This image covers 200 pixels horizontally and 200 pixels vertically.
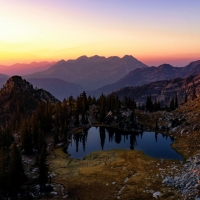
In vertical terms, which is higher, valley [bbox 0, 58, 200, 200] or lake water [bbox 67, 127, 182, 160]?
valley [bbox 0, 58, 200, 200]

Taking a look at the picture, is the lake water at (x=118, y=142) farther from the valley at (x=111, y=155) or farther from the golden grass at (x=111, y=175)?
the golden grass at (x=111, y=175)

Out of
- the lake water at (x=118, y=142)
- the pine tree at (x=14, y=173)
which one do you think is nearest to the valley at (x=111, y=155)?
the lake water at (x=118, y=142)

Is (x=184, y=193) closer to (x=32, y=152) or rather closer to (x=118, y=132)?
(x=32, y=152)

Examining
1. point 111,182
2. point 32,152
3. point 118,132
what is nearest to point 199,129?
point 118,132

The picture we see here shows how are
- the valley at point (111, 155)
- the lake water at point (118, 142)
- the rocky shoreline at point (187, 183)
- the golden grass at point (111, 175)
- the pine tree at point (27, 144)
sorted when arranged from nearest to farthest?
the rocky shoreline at point (187, 183) < the golden grass at point (111, 175) < the valley at point (111, 155) < the pine tree at point (27, 144) < the lake water at point (118, 142)

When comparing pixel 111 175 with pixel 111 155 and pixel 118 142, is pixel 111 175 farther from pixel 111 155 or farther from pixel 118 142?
pixel 118 142

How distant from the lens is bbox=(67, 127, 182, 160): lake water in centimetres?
9281

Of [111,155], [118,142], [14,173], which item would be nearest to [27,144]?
[111,155]

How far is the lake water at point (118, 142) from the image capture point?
305 feet

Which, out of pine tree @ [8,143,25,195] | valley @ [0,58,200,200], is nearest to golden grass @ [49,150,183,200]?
valley @ [0,58,200,200]

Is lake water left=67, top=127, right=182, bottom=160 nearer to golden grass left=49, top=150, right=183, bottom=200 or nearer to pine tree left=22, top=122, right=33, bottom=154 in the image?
golden grass left=49, top=150, right=183, bottom=200

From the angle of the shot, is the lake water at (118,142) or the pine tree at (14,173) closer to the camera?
the pine tree at (14,173)

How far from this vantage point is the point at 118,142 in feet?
361

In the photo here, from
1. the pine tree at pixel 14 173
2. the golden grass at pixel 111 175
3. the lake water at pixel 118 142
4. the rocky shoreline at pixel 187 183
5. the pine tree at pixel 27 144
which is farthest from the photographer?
the lake water at pixel 118 142
